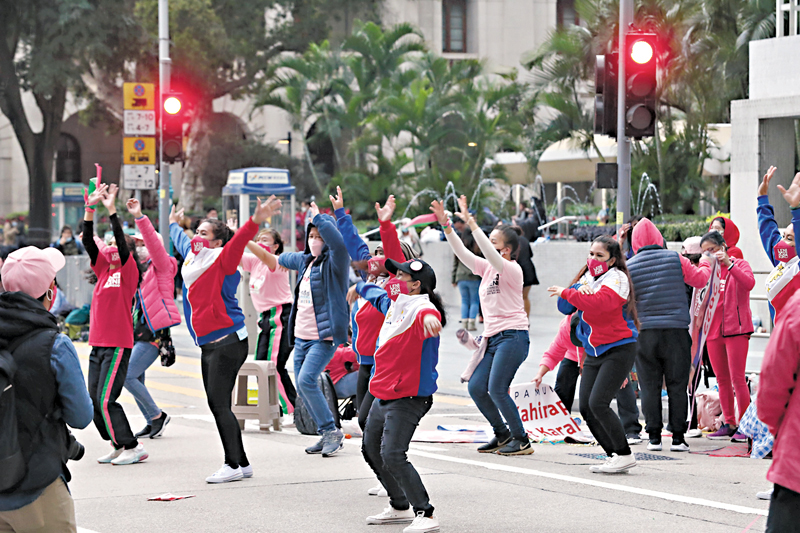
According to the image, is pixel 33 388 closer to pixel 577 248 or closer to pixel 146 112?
pixel 146 112

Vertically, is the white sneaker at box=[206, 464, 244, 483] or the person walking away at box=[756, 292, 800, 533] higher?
the person walking away at box=[756, 292, 800, 533]

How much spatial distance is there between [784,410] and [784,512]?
37 centimetres

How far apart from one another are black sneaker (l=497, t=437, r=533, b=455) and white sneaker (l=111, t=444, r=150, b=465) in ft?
9.25

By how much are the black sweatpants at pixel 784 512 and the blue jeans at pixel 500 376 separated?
4852 mm

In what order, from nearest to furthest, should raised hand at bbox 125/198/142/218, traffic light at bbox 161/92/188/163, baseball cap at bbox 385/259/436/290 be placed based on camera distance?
baseball cap at bbox 385/259/436/290 → raised hand at bbox 125/198/142/218 → traffic light at bbox 161/92/188/163

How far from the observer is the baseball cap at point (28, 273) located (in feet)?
15.4

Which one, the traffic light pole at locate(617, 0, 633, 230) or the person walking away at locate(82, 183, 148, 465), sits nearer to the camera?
the person walking away at locate(82, 183, 148, 465)

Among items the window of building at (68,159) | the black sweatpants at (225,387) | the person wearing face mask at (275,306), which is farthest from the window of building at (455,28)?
the black sweatpants at (225,387)

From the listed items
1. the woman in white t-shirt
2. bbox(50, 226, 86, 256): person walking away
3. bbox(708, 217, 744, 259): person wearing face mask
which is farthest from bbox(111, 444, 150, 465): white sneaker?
bbox(50, 226, 86, 256): person walking away

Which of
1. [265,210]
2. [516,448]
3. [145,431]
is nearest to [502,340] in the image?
[516,448]

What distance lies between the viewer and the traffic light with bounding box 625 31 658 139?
12211mm

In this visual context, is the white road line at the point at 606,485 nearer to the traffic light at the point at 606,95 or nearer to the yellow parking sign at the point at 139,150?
the traffic light at the point at 606,95

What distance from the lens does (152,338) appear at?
32.8ft

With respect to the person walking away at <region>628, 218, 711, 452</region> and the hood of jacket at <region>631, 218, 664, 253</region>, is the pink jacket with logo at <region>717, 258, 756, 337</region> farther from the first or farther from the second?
the hood of jacket at <region>631, 218, 664, 253</region>
